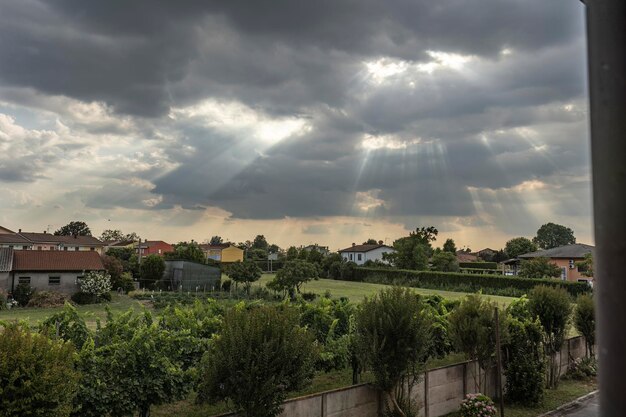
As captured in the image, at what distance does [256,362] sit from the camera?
9.98 meters

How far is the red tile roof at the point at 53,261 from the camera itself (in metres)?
42.3

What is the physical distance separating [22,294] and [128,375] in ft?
112

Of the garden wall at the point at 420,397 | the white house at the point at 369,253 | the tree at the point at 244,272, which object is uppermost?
the white house at the point at 369,253

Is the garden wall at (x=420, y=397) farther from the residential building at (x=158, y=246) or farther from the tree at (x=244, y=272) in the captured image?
the residential building at (x=158, y=246)

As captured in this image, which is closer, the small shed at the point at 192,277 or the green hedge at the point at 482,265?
the small shed at the point at 192,277

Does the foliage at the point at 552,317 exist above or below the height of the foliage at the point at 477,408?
above

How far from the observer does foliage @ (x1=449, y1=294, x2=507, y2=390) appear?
15906mm

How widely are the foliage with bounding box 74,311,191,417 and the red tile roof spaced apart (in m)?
35.8

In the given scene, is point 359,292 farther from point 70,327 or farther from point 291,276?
point 70,327

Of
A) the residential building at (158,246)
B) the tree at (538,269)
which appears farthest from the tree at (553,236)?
the residential building at (158,246)

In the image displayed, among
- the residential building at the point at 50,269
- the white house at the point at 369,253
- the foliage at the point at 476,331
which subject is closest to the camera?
the foliage at the point at 476,331

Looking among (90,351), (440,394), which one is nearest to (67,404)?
(90,351)

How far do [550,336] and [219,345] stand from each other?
15.5 m

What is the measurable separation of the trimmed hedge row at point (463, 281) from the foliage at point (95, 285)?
2662 cm
